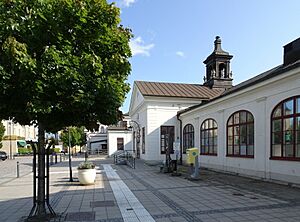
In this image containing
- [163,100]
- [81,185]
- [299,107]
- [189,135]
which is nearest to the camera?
[299,107]

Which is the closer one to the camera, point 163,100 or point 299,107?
point 299,107

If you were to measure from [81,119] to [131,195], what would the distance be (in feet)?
13.6

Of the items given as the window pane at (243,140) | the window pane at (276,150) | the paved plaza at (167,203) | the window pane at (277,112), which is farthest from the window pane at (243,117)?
the paved plaza at (167,203)

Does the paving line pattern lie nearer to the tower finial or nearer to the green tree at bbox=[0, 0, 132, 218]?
the green tree at bbox=[0, 0, 132, 218]

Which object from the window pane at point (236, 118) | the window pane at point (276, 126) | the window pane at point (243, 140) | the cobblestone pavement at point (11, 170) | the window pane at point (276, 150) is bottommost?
the cobblestone pavement at point (11, 170)

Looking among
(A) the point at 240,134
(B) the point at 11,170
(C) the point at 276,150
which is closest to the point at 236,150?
(A) the point at 240,134

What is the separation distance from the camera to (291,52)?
1540cm

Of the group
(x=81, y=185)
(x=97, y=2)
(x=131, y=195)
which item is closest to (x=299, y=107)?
(x=131, y=195)

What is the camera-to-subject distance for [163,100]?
25484mm

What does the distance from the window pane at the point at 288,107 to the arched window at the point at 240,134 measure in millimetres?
2393

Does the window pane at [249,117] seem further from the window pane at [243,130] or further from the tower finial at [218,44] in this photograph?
the tower finial at [218,44]

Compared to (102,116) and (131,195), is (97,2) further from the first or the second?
(131,195)

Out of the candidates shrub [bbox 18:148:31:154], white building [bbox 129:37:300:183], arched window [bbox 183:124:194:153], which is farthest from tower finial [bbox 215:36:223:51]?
shrub [bbox 18:148:31:154]

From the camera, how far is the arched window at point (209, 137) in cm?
1768
